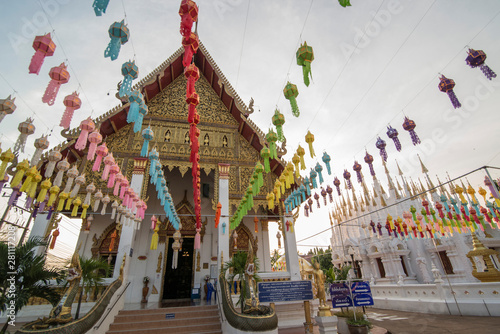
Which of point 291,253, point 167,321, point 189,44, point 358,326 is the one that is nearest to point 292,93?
point 189,44

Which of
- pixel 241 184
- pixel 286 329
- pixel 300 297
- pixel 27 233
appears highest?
pixel 241 184

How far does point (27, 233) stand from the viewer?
817 centimetres

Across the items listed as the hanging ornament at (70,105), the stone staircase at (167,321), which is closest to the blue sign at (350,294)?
the stone staircase at (167,321)

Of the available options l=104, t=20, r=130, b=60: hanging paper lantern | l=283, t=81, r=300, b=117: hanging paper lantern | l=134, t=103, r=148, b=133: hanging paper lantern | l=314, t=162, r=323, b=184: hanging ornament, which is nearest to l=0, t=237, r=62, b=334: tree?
l=134, t=103, r=148, b=133: hanging paper lantern

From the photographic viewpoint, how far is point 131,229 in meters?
8.81

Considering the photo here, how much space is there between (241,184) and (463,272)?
21015mm

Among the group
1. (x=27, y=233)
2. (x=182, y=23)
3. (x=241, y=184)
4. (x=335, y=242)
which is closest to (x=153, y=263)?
(x=27, y=233)

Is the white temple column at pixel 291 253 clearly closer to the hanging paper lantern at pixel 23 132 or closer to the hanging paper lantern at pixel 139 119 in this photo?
the hanging paper lantern at pixel 139 119

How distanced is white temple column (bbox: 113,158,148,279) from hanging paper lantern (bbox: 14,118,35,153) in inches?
182

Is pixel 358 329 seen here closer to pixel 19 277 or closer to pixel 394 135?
pixel 394 135

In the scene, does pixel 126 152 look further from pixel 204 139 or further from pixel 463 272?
pixel 463 272

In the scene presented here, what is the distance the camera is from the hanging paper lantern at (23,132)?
5.04 meters

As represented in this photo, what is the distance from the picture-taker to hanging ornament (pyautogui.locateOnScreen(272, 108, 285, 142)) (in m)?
6.14

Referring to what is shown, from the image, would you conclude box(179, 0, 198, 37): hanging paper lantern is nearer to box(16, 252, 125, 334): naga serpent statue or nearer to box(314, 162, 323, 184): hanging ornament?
box(314, 162, 323, 184): hanging ornament
